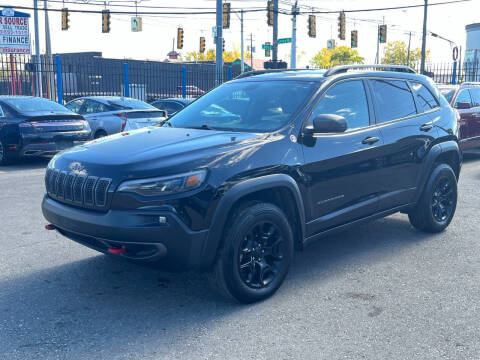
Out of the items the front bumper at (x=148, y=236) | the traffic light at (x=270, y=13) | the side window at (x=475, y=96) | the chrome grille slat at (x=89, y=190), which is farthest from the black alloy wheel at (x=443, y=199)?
the traffic light at (x=270, y=13)

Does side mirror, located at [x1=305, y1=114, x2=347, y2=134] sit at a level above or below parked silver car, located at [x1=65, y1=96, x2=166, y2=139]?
above

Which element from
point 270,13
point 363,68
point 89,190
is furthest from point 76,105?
point 270,13

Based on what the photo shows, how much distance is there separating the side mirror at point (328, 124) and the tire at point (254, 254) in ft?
2.54

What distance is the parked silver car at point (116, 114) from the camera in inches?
504

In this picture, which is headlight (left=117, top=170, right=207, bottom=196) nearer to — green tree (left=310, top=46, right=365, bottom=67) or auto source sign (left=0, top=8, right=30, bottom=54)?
auto source sign (left=0, top=8, right=30, bottom=54)

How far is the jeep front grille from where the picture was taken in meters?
3.74

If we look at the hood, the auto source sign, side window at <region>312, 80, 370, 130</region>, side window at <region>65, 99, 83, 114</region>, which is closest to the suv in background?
side window at <region>312, 80, 370, 130</region>

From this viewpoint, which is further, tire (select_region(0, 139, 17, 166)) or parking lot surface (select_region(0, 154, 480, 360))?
tire (select_region(0, 139, 17, 166))

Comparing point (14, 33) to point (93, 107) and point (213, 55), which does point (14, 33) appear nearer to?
point (93, 107)

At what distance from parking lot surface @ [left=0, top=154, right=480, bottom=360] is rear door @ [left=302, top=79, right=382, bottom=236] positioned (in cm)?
57

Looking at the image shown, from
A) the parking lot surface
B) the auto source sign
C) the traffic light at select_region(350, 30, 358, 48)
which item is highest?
the traffic light at select_region(350, 30, 358, 48)

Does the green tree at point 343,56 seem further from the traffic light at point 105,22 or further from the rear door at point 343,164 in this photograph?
the rear door at point 343,164

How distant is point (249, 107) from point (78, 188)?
1.75 m

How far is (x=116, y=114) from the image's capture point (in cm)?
1316
